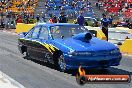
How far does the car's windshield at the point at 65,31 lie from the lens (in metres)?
11.7

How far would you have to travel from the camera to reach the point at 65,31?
1185cm

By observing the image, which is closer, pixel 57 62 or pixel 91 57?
pixel 91 57

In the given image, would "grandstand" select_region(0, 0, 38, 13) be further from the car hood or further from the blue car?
the car hood

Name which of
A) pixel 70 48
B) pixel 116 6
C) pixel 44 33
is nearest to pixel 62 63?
pixel 70 48

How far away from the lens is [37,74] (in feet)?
35.3

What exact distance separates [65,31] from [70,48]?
4.89 feet

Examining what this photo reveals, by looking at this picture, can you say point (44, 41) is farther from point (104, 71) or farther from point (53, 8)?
point (53, 8)

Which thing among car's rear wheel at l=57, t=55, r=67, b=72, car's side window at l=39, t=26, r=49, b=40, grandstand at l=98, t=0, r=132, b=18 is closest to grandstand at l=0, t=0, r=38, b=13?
grandstand at l=98, t=0, r=132, b=18

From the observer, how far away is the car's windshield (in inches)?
462

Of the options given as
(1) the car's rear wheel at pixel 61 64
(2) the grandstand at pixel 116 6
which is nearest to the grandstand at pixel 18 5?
(2) the grandstand at pixel 116 6

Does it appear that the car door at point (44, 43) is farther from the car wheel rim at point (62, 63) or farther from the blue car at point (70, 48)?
the car wheel rim at point (62, 63)

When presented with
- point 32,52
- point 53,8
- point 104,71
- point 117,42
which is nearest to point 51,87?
point 104,71

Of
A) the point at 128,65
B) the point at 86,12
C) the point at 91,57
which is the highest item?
the point at 91,57

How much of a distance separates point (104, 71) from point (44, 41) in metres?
2.22
